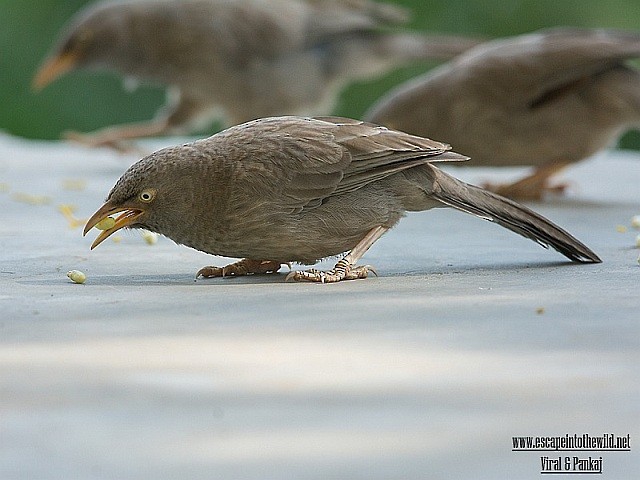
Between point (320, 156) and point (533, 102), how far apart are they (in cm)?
231

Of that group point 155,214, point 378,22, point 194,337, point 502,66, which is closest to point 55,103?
point 378,22

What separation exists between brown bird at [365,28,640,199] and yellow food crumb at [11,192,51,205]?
5.33 feet

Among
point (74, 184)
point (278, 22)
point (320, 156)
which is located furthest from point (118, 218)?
point (278, 22)

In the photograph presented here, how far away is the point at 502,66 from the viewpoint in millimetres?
4883

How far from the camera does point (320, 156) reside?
2859 mm

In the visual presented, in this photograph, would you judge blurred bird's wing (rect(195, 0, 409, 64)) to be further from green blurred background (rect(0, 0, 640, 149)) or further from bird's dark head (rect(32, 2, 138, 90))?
green blurred background (rect(0, 0, 640, 149))

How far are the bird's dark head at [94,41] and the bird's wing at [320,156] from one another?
375 cm

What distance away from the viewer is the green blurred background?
9.64 m

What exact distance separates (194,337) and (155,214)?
855 mm

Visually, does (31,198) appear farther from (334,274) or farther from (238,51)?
(334,274)

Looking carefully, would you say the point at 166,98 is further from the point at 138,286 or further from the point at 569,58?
the point at 138,286

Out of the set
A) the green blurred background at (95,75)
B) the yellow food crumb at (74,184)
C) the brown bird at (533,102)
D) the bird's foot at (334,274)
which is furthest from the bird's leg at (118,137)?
the bird's foot at (334,274)

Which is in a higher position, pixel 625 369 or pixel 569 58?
pixel 569 58

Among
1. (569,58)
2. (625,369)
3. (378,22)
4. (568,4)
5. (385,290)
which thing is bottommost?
(625,369)
